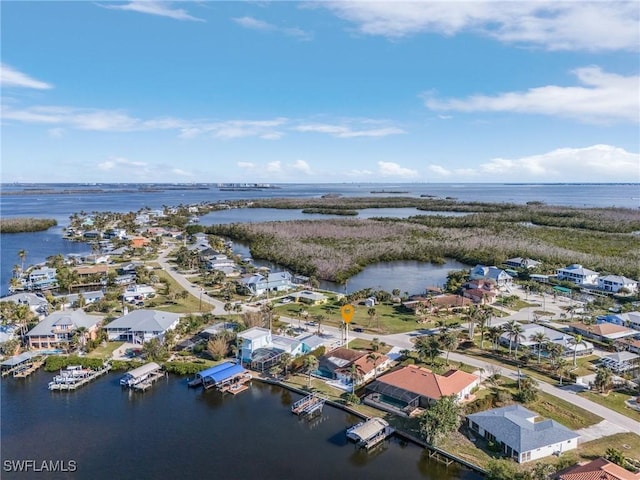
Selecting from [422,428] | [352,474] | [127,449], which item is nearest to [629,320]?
[422,428]

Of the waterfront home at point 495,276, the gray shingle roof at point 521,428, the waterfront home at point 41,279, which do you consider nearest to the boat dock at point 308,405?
the gray shingle roof at point 521,428

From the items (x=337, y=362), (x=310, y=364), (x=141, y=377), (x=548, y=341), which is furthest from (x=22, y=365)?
(x=548, y=341)

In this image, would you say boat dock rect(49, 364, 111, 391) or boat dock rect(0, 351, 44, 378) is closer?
boat dock rect(49, 364, 111, 391)

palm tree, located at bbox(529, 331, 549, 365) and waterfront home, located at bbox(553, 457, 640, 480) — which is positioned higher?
palm tree, located at bbox(529, 331, 549, 365)

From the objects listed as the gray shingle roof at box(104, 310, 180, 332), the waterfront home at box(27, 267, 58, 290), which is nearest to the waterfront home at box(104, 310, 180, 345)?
the gray shingle roof at box(104, 310, 180, 332)

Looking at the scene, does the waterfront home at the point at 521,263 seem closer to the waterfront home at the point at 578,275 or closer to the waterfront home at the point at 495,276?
the waterfront home at the point at 578,275

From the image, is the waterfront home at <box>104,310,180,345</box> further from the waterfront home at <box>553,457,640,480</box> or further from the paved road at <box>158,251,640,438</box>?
the waterfront home at <box>553,457,640,480</box>
